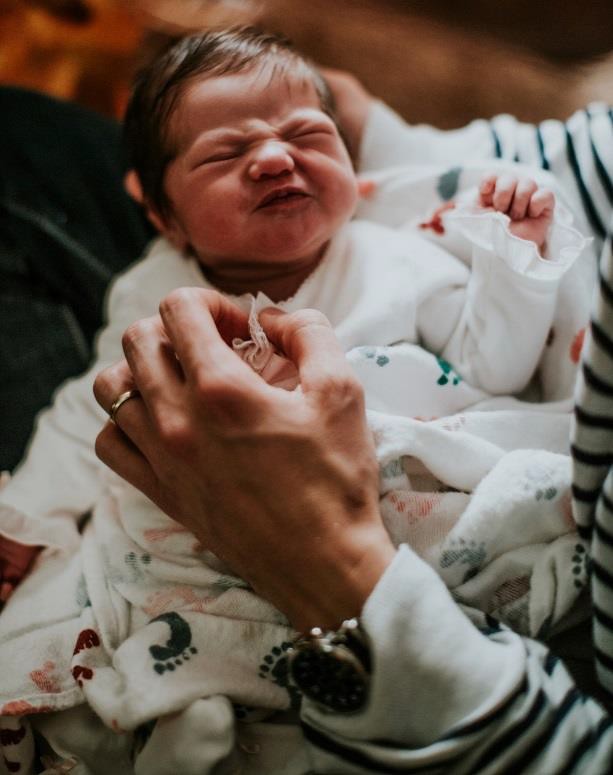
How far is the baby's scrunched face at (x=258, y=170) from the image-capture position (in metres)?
0.86

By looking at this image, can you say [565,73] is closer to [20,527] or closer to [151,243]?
[151,243]

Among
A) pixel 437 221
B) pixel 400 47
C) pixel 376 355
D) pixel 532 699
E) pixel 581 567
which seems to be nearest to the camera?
pixel 532 699

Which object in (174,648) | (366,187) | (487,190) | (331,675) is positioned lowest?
(174,648)

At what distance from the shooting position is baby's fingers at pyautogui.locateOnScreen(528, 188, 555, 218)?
2.74 feet

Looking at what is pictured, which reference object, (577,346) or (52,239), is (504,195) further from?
(52,239)

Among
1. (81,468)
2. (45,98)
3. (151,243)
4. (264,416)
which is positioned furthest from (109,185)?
(264,416)

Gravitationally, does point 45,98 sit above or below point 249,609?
above

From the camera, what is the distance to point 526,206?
848 millimetres

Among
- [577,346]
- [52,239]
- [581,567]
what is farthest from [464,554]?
[52,239]

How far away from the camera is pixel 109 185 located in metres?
1.16

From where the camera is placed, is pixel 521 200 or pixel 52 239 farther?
pixel 52 239

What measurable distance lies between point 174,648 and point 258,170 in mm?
530

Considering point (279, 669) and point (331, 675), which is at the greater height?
point (331, 675)

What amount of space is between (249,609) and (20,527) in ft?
1.11
